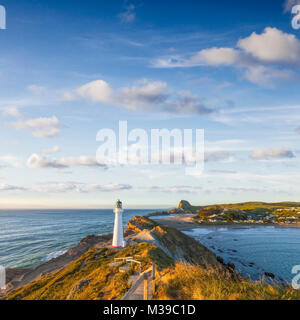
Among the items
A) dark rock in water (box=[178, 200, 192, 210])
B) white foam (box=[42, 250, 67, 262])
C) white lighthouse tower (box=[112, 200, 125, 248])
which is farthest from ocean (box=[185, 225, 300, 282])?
dark rock in water (box=[178, 200, 192, 210])

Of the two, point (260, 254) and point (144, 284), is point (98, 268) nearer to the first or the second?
point (144, 284)

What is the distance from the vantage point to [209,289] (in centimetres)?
642

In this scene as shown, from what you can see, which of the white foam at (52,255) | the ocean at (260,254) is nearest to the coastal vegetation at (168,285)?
the white foam at (52,255)

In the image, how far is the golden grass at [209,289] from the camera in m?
6.15

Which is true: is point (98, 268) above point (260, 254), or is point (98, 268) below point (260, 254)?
above

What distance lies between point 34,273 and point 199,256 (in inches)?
775

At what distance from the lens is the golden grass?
6152mm

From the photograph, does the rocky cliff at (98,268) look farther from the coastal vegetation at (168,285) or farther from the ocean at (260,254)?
the ocean at (260,254)

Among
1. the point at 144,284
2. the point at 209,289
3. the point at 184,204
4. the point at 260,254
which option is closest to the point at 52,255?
the point at 260,254

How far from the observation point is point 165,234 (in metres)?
28.6

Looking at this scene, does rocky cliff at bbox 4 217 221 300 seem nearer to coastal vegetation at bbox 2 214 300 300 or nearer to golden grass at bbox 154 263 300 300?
coastal vegetation at bbox 2 214 300 300
